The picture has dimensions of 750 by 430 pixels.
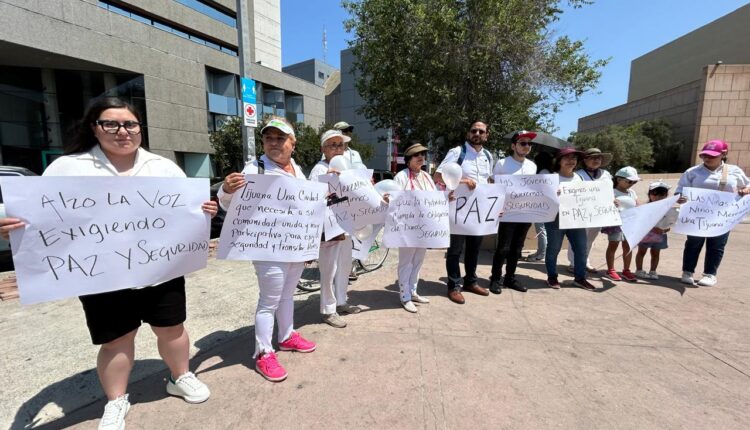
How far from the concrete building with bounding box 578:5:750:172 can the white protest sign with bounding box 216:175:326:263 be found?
113ft

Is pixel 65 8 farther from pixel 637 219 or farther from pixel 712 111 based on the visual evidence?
pixel 712 111

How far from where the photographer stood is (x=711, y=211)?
458cm

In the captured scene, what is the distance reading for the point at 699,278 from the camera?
5.26 meters

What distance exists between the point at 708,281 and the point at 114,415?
6704mm

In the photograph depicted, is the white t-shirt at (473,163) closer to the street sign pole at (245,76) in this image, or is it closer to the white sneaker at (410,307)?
the white sneaker at (410,307)

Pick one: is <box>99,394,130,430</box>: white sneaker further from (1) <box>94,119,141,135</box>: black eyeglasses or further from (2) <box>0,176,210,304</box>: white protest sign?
(1) <box>94,119,141,135</box>: black eyeglasses

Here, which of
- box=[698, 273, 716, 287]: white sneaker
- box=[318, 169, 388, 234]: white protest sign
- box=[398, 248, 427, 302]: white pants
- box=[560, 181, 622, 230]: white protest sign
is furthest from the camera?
box=[698, 273, 716, 287]: white sneaker

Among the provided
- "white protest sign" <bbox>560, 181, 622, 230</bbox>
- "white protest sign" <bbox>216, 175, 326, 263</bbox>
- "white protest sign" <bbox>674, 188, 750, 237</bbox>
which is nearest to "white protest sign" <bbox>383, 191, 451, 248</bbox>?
"white protest sign" <bbox>216, 175, 326, 263</bbox>

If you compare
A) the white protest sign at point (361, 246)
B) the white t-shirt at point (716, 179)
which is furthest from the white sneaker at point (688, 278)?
the white protest sign at point (361, 246)

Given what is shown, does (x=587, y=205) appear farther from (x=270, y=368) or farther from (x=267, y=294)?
(x=270, y=368)

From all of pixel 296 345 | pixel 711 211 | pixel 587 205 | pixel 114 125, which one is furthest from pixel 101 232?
pixel 711 211

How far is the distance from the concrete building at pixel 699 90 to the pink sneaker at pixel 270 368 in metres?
34.8

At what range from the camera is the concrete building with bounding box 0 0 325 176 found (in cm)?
1753

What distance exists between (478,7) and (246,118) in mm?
6120
